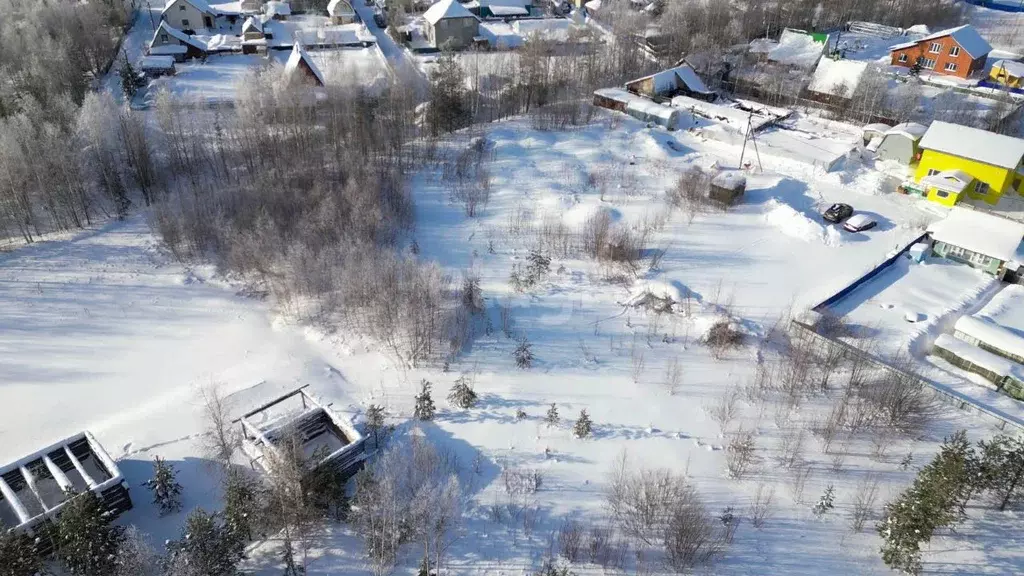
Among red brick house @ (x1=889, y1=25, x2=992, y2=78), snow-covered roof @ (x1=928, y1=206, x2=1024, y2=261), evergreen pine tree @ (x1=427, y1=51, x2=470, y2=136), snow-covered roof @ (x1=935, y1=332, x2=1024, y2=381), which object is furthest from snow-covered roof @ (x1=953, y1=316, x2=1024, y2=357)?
red brick house @ (x1=889, y1=25, x2=992, y2=78)

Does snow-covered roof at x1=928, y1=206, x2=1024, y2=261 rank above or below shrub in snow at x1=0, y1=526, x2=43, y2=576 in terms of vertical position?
above

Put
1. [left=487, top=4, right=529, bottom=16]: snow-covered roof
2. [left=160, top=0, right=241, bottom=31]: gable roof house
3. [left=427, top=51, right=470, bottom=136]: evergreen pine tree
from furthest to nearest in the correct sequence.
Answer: [left=487, top=4, right=529, bottom=16]: snow-covered roof < [left=160, top=0, right=241, bottom=31]: gable roof house < [left=427, top=51, right=470, bottom=136]: evergreen pine tree

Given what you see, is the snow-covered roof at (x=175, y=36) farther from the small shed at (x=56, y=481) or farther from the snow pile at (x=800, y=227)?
the snow pile at (x=800, y=227)

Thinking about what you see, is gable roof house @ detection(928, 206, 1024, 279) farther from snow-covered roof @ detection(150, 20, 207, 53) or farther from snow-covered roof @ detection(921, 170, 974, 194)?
snow-covered roof @ detection(150, 20, 207, 53)

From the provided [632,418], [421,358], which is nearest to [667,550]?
[632,418]

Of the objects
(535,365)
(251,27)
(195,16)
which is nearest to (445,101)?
(535,365)
